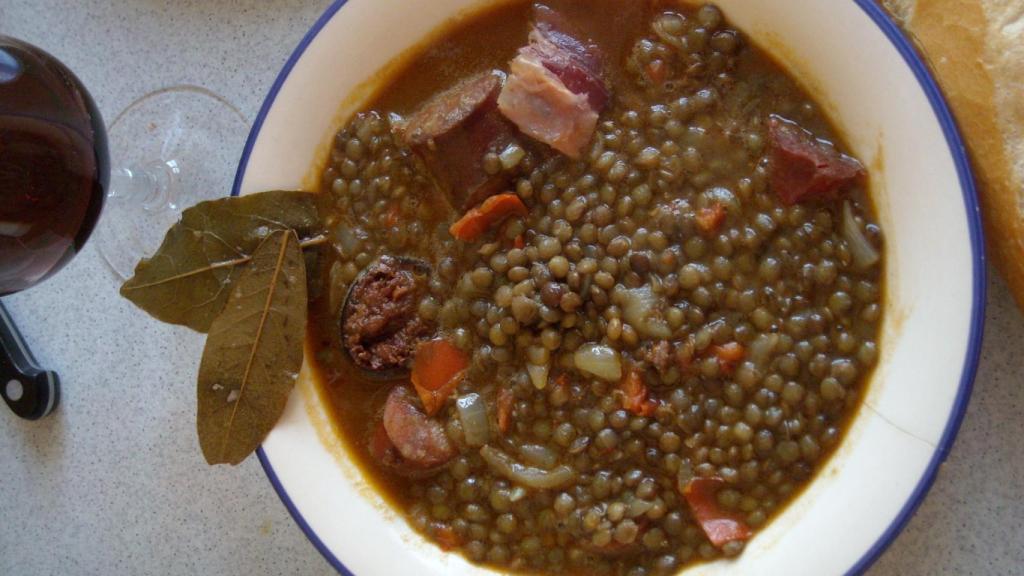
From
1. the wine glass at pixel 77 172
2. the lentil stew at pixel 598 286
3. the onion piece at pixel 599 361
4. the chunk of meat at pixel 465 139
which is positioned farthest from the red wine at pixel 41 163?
the onion piece at pixel 599 361

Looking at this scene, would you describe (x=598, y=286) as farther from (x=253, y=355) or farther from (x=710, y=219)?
(x=253, y=355)

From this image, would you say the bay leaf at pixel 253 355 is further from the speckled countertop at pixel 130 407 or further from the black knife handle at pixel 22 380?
the black knife handle at pixel 22 380

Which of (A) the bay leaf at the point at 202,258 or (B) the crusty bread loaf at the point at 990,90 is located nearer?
(B) the crusty bread loaf at the point at 990,90

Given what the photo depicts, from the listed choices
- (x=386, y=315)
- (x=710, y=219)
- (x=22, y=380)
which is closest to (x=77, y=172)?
(x=386, y=315)

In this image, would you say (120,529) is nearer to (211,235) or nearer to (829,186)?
Result: (211,235)

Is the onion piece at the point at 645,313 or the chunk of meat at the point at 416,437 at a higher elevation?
the onion piece at the point at 645,313

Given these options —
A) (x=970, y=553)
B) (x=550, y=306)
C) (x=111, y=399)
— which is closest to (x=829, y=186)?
(x=550, y=306)
